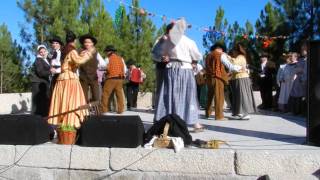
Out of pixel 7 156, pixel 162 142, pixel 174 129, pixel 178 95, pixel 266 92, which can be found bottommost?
pixel 7 156

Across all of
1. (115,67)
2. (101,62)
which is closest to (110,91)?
(115,67)

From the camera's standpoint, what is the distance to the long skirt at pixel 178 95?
653 cm

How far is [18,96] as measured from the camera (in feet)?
41.5

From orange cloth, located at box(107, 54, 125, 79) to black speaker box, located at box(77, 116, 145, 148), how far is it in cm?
539

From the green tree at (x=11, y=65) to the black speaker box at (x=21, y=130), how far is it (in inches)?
599

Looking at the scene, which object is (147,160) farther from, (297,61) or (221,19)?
(221,19)

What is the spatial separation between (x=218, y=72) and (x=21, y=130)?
471cm

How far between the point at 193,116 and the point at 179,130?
1.31 m

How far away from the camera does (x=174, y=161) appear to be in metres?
4.94

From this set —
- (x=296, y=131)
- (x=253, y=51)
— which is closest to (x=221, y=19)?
(x=253, y=51)

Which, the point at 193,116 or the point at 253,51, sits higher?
the point at 253,51

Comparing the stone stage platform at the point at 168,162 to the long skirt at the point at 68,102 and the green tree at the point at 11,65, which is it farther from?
the green tree at the point at 11,65

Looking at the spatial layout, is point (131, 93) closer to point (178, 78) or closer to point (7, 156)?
point (178, 78)

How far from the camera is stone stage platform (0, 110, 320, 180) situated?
4691 millimetres
